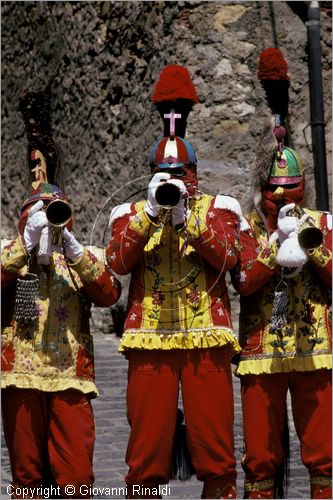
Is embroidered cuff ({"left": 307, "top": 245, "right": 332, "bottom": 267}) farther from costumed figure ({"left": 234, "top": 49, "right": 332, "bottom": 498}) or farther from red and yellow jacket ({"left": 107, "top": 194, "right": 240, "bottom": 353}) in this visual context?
red and yellow jacket ({"left": 107, "top": 194, "right": 240, "bottom": 353})

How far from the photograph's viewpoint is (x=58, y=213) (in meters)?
4.29

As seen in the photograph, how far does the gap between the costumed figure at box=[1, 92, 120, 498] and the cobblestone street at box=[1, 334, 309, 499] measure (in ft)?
1.60

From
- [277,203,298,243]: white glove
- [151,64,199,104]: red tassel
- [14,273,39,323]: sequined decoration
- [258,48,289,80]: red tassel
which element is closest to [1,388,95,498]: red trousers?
[14,273,39,323]: sequined decoration

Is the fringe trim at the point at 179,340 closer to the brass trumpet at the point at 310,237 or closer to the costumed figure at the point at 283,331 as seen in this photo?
the costumed figure at the point at 283,331

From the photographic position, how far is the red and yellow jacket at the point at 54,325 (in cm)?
440

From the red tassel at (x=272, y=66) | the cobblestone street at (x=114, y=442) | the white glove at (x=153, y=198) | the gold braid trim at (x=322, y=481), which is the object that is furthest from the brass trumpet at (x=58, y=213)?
the gold braid trim at (x=322, y=481)

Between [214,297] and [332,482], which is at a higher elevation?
[214,297]

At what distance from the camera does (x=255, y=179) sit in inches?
184

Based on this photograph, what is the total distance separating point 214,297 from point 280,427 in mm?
609

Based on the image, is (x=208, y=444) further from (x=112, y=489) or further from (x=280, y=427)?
(x=112, y=489)

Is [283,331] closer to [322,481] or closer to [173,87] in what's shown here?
[322,481]

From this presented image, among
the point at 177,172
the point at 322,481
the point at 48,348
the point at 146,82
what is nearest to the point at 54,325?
the point at 48,348

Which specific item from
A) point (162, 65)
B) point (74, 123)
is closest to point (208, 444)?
point (162, 65)

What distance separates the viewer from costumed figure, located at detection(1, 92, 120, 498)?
436cm
